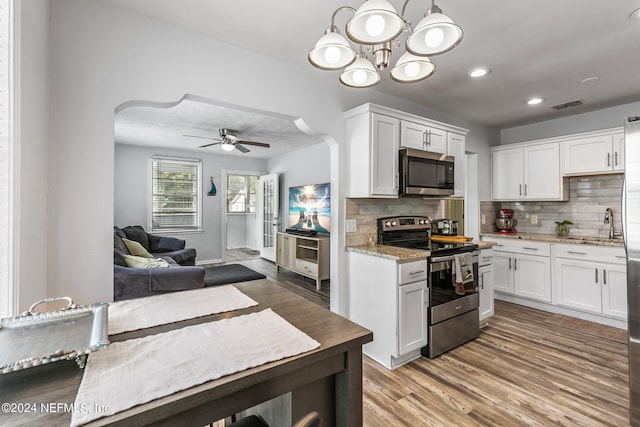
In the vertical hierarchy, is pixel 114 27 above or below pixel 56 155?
above

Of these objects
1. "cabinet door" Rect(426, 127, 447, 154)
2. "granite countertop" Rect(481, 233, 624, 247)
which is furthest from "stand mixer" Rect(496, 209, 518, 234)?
"cabinet door" Rect(426, 127, 447, 154)

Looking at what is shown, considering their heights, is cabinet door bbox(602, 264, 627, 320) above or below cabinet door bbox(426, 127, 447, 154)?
below

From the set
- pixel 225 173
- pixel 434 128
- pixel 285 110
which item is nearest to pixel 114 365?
pixel 285 110

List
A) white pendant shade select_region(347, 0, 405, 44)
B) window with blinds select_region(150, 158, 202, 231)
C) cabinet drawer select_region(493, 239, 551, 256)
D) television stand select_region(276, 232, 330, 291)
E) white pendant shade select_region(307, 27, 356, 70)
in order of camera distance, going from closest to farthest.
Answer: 1. white pendant shade select_region(347, 0, 405, 44)
2. white pendant shade select_region(307, 27, 356, 70)
3. cabinet drawer select_region(493, 239, 551, 256)
4. television stand select_region(276, 232, 330, 291)
5. window with blinds select_region(150, 158, 202, 231)

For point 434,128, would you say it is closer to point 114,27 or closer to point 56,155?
point 114,27

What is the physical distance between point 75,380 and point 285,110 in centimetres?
223

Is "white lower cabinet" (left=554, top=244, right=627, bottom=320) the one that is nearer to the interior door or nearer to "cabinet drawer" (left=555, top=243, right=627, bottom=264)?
"cabinet drawer" (left=555, top=243, right=627, bottom=264)

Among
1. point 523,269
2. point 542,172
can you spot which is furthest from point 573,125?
point 523,269

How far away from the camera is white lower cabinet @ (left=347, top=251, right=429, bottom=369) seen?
2.39 meters

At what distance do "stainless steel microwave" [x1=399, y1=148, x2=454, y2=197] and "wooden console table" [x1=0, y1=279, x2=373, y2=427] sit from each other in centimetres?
194

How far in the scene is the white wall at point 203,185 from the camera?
5.84 m

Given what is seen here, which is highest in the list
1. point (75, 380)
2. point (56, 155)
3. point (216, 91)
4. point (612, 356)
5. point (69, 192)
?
point (216, 91)

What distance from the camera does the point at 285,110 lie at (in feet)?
8.30

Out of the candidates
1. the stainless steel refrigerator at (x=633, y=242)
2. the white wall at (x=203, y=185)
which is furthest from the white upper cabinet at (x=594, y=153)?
the white wall at (x=203, y=185)
